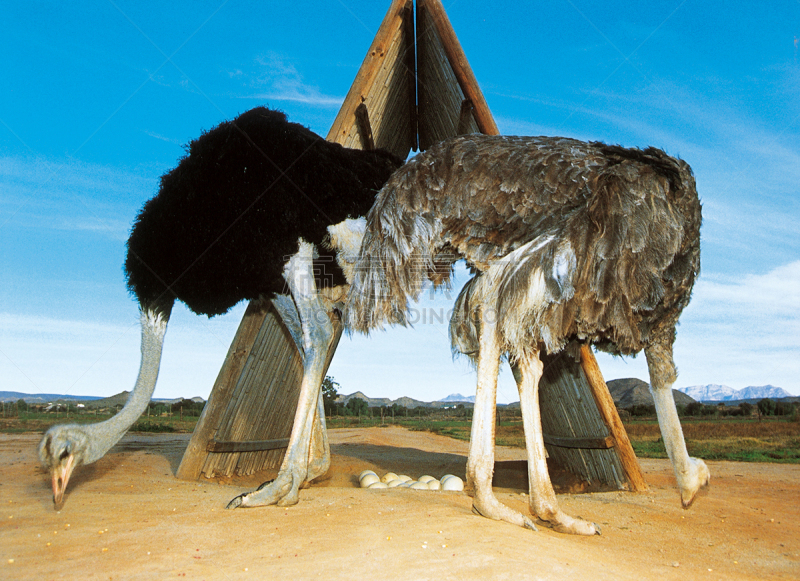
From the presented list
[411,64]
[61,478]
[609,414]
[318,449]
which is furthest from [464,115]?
[61,478]

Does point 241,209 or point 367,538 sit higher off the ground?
point 241,209

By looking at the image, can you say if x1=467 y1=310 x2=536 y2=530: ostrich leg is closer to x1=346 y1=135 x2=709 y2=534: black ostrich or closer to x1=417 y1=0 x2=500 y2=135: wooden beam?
x1=346 y1=135 x2=709 y2=534: black ostrich

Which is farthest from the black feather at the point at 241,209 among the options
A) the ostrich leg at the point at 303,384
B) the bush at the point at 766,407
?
the bush at the point at 766,407

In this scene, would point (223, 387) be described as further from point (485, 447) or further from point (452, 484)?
point (485, 447)

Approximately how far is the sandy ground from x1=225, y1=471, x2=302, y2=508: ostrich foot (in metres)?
0.09

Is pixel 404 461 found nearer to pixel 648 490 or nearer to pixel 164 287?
pixel 648 490

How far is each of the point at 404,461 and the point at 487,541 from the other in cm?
657

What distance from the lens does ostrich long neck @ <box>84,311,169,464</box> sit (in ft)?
14.4

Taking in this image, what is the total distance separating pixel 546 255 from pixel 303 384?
2.29 meters

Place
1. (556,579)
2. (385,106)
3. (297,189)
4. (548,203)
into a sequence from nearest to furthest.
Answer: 1. (556,579)
2. (548,203)
3. (297,189)
4. (385,106)

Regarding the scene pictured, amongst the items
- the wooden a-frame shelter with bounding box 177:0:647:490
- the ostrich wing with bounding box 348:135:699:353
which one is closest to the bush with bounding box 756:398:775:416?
the wooden a-frame shelter with bounding box 177:0:647:490

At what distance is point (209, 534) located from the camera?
3396 mm

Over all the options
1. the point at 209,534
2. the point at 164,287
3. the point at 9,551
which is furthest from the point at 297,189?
the point at 9,551

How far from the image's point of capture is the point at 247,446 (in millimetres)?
6832
